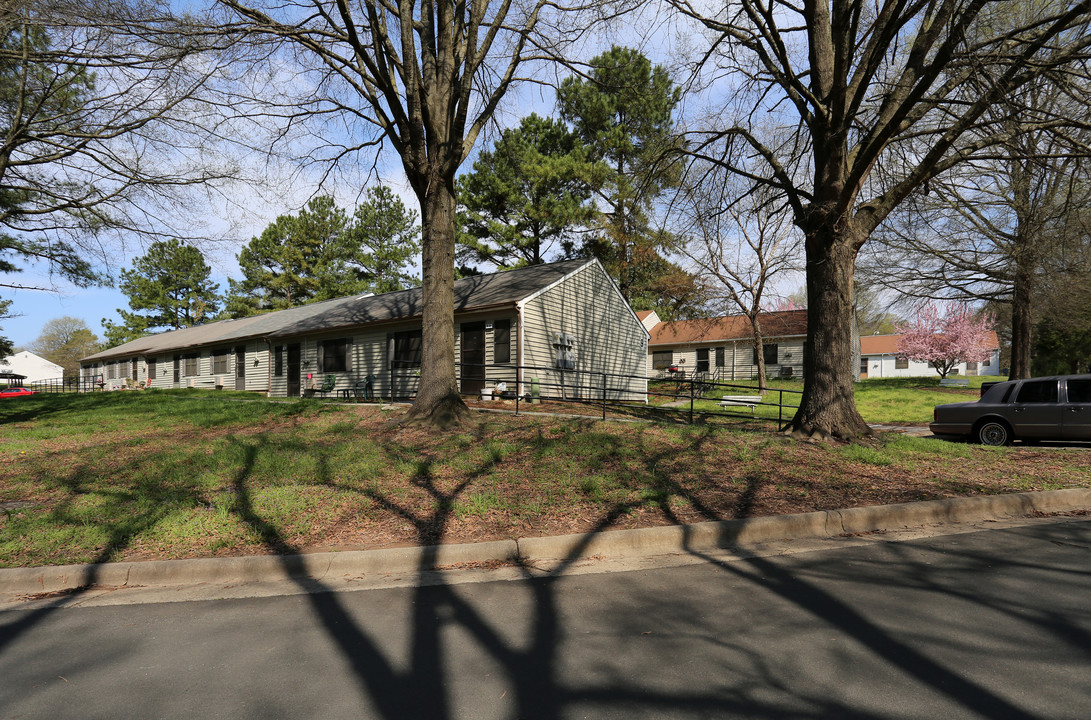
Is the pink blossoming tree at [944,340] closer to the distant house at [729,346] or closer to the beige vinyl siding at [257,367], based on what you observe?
the distant house at [729,346]

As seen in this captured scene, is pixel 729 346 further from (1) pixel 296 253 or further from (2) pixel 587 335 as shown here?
(1) pixel 296 253

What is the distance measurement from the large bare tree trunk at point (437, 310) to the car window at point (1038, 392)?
431 inches

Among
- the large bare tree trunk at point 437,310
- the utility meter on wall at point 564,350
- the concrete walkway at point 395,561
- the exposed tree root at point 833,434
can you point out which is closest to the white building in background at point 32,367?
the utility meter on wall at point 564,350

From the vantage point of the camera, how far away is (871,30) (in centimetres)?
936

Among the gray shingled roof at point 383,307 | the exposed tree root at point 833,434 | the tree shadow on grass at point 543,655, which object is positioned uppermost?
the gray shingled roof at point 383,307

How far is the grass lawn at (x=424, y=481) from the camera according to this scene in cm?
519

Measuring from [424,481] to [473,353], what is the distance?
11285mm

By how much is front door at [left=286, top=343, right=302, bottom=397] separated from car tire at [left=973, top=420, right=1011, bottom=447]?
76.0 feet

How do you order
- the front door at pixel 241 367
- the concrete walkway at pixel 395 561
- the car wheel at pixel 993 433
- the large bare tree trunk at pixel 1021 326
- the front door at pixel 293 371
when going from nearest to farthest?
the concrete walkway at pixel 395 561 → the car wheel at pixel 993 433 → the large bare tree trunk at pixel 1021 326 → the front door at pixel 293 371 → the front door at pixel 241 367

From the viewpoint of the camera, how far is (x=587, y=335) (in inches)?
793

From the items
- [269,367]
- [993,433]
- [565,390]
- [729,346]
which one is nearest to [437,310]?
[565,390]

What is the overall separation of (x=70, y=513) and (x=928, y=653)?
7622 mm

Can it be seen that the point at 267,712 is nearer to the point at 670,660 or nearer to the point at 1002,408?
the point at 670,660

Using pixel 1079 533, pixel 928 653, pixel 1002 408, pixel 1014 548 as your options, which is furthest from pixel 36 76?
pixel 1002 408
